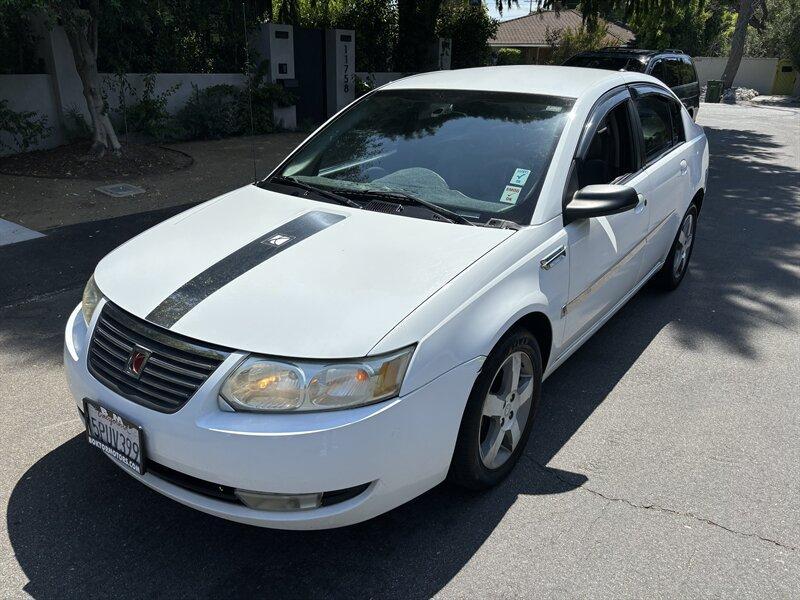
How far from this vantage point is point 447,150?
351 centimetres

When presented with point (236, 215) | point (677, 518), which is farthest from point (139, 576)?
point (677, 518)

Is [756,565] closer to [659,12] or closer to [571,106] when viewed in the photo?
[571,106]

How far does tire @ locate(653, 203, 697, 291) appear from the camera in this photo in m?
5.24

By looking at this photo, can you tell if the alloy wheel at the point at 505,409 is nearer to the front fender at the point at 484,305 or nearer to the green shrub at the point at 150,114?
→ the front fender at the point at 484,305

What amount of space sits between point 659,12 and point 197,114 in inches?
575

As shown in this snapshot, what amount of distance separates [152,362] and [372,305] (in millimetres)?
818

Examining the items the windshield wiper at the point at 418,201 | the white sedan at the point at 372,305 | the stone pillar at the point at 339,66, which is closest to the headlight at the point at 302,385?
the white sedan at the point at 372,305

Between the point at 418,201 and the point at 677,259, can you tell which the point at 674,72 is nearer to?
the point at 677,259

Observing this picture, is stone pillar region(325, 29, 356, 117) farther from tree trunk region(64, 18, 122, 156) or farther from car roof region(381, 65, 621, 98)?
car roof region(381, 65, 621, 98)

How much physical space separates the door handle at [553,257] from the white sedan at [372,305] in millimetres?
18

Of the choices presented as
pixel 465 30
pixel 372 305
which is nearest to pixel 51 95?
pixel 372 305

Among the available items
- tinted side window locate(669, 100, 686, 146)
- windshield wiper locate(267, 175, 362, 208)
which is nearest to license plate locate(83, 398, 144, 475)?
windshield wiper locate(267, 175, 362, 208)

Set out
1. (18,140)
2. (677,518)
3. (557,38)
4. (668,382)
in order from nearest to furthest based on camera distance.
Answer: (677,518)
(668,382)
(18,140)
(557,38)

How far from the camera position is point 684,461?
10.8 ft
